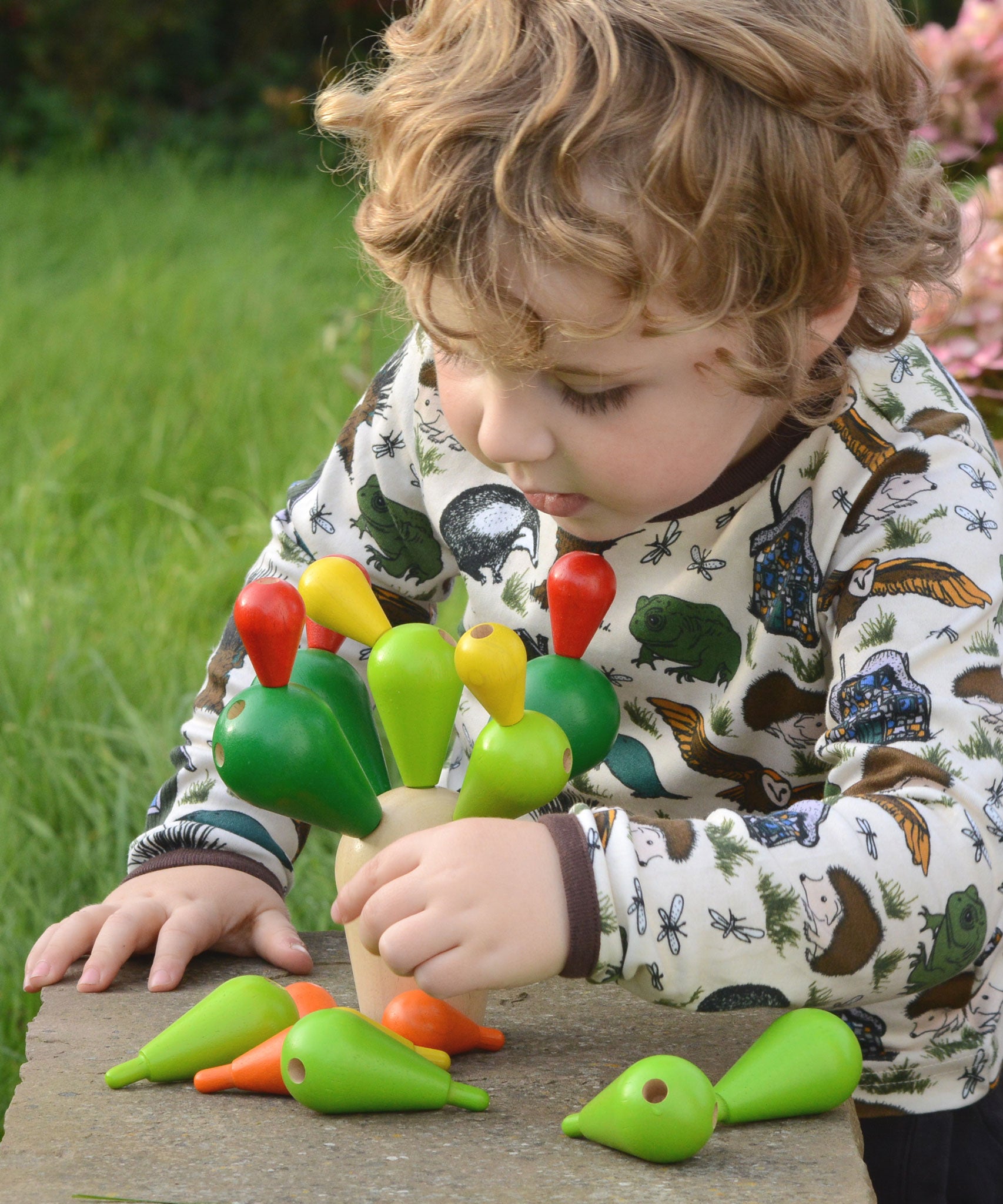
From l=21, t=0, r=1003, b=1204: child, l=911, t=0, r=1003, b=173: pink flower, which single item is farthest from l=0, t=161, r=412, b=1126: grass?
l=911, t=0, r=1003, b=173: pink flower

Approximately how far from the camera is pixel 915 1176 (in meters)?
1.15

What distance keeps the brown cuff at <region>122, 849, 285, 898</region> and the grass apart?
0.34m

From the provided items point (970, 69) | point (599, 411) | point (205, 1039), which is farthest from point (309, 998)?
point (970, 69)

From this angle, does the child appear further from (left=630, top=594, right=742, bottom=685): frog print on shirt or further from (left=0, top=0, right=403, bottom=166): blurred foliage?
(left=0, top=0, right=403, bottom=166): blurred foliage

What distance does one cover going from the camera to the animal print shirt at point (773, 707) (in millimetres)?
890

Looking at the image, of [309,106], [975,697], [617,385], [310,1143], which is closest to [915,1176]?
[975,697]

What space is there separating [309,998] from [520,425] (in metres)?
0.41

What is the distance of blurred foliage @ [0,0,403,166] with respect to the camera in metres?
5.14

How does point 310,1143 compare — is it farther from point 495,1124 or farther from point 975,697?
point 975,697

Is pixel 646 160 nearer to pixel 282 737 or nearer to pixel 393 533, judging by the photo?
pixel 282 737

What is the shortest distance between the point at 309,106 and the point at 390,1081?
5.07 metres

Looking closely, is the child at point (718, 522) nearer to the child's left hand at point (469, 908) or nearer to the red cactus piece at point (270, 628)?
the child's left hand at point (469, 908)

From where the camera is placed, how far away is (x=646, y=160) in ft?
2.95

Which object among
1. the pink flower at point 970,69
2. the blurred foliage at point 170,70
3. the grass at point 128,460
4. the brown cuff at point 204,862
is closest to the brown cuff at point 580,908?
the brown cuff at point 204,862
